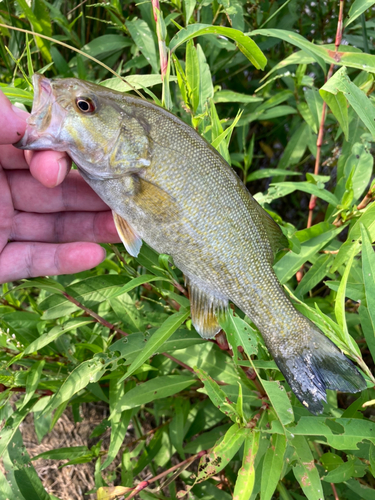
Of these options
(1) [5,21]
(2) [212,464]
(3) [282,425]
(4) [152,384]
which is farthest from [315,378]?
(1) [5,21]

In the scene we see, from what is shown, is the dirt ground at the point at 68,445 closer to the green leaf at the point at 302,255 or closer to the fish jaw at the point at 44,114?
the green leaf at the point at 302,255

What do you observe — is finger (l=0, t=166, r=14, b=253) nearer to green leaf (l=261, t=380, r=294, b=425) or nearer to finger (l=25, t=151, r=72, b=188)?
finger (l=25, t=151, r=72, b=188)

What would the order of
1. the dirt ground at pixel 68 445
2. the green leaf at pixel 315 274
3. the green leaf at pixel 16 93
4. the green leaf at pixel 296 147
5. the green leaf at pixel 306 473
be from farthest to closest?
the dirt ground at pixel 68 445 → the green leaf at pixel 296 147 → the green leaf at pixel 315 274 → the green leaf at pixel 16 93 → the green leaf at pixel 306 473

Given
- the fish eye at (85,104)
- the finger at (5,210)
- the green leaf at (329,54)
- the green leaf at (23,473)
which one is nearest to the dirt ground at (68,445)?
the green leaf at (23,473)

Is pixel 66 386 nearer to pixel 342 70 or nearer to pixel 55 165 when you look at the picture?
pixel 55 165

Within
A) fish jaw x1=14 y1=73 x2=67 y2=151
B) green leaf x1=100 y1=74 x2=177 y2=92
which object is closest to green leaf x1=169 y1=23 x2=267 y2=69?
green leaf x1=100 y1=74 x2=177 y2=92

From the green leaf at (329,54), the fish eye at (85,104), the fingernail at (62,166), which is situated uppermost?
the green leaf at (329,54)
